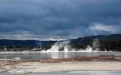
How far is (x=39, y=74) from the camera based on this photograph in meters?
36.2

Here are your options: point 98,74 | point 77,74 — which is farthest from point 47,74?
point 98,74

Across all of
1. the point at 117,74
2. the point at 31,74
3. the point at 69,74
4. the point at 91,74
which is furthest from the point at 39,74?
the point at 117,74

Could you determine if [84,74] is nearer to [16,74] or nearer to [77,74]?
[77,74]

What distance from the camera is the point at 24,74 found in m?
36.7

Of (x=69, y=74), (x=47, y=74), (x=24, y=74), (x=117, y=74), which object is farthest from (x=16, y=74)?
(x=117, y=74)

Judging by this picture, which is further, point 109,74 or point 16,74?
point 16,74

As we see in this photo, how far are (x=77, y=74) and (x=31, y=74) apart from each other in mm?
5755

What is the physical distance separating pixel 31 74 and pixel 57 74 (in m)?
3.38

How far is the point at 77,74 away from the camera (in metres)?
35.0

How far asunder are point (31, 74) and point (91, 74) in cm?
739

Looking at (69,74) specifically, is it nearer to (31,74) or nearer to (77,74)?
(77,74)

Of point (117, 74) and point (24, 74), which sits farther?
point (24, 74)

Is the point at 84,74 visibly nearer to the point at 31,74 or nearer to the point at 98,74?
the point at 98,74

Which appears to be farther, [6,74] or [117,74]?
[6,74]
